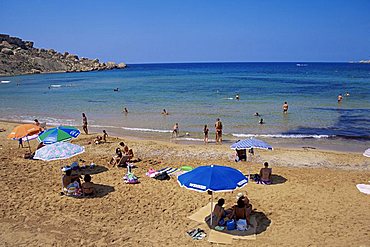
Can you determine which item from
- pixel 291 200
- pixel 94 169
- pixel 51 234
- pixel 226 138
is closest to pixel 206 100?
pixel 226 138

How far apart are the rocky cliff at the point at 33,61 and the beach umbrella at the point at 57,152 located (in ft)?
334

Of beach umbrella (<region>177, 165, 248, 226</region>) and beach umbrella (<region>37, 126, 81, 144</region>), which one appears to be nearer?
beach umbrella (<region>177, 165, 248, 226</region>)

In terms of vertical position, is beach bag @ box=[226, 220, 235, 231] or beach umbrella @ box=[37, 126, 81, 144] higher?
beach umbrella @ box=[37, 126, 81, 144]

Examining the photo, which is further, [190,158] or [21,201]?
[190,158]

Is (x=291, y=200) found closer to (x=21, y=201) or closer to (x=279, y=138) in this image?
(x=21, y=201)

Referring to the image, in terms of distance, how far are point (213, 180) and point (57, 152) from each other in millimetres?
5640

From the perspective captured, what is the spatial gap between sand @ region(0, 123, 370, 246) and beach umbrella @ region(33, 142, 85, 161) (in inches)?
47.1

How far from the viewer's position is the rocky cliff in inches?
4171

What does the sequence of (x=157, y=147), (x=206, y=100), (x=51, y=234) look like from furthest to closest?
(x=206, y=100), (x=157, y=147), (x=51, y=234)

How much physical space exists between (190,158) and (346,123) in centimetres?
1496

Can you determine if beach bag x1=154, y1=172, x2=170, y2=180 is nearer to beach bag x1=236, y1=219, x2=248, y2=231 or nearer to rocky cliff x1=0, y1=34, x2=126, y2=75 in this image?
beach bag x1=236, y1=219, x2=248, y2=231

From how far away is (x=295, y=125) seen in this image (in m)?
24.3

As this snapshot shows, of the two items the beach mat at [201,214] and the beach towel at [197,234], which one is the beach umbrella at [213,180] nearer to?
the beach towel at [197,234]

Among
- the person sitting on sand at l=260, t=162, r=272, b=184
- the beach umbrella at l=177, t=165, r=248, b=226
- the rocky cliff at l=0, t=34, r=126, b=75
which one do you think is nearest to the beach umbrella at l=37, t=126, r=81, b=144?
the beach umbrella at l=177, t=165, r=248, b=226
